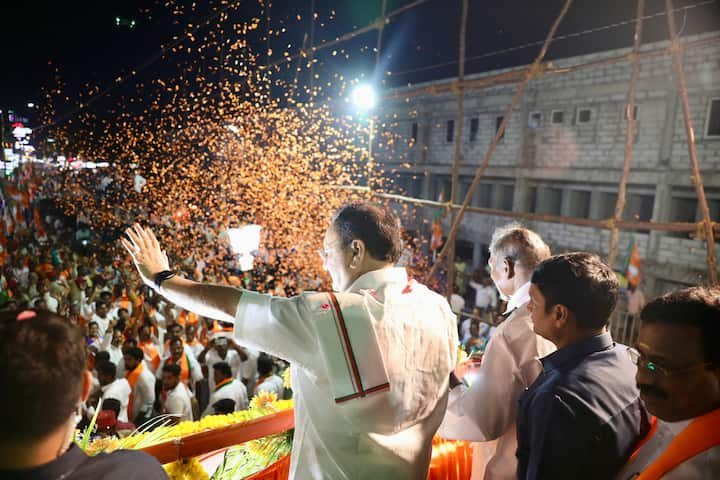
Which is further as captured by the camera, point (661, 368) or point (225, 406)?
point (225, 406)

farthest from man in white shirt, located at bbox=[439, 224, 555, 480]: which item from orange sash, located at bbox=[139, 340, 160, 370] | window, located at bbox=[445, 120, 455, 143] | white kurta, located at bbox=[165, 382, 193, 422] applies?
window, located at bbox=[445, 120, 455, 143]

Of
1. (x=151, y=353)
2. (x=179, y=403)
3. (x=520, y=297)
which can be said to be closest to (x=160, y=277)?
(x=520, y=297)

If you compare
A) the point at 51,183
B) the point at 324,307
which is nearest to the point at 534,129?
the point at 324,307

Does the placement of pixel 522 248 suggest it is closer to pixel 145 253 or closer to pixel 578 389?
pixel 578 389

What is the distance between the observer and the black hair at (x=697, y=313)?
138 cm

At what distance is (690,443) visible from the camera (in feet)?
4.25

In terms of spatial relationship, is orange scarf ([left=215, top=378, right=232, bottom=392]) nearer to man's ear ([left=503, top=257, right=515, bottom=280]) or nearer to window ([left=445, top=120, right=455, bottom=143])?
man's ear ([left=503, top=257, right=515, bottom=280])

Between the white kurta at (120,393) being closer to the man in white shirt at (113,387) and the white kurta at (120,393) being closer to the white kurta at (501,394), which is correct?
the man in white shirt at (113,387)

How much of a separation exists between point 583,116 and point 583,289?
13.9 meters

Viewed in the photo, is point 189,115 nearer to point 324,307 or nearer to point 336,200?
point 336,200

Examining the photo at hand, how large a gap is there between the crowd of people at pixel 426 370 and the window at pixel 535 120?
47.0 feet

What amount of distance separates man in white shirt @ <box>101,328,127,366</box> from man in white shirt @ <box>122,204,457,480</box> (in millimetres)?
4459

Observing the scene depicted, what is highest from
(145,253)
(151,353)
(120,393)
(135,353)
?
(145,253)

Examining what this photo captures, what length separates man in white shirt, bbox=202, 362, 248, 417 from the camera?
184 inches
